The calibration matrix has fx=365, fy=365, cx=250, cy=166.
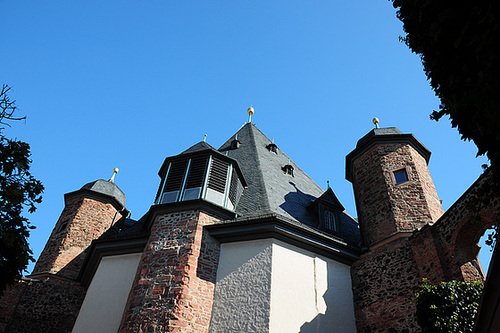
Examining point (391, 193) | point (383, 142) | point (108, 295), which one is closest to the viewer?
point (108, 295)

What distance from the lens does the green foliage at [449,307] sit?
22.0 ft

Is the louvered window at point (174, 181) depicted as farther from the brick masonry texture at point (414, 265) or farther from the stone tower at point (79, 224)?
the brick masonry texture at point (414, 265)

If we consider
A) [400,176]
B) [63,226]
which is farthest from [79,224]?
[400,176]

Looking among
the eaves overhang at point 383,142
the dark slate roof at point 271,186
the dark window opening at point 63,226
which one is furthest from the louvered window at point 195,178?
the dark window opening at point 63,226

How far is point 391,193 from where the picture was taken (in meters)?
11.5

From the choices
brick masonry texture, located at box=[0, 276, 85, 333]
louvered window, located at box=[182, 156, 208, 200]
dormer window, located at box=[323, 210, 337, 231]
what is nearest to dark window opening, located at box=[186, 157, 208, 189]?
louvered window, located at box=[182, 156, 208, 200]

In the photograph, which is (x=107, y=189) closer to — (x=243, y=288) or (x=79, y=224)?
(x=79, y=224)

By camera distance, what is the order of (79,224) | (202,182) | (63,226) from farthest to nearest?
(63,226), (79,224), (202,182)

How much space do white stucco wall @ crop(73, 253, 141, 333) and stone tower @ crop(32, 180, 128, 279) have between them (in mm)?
3252

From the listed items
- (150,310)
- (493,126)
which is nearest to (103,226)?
(150,310)

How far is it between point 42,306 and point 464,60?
1392 cm

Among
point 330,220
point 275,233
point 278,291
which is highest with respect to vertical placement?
point 330,220

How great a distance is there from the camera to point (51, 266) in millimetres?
13297

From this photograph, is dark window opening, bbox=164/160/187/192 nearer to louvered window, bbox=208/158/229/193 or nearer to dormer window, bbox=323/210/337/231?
louvered window, bbox=208/158/229/193
